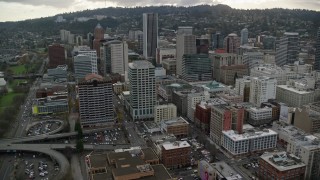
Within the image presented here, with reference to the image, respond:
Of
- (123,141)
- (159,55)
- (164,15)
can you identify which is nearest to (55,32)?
(164,15)

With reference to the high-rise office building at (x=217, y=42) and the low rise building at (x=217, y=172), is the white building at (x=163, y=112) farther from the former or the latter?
the high-rise office building at (x=217, y=42)

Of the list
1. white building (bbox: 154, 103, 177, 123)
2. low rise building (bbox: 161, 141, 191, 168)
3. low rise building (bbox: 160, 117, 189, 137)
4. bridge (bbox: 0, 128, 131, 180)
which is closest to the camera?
low rise building (bbox: 161, 141, 191, 168)

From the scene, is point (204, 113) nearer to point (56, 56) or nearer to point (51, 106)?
point (51, 106)

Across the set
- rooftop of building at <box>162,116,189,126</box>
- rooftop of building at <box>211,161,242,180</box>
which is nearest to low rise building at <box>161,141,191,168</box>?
rooftop of building at <box>211,161,242,180</box>

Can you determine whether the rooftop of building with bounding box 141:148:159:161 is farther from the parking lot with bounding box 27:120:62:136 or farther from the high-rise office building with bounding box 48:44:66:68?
the high-rise office building with bounding box 48:44:66:68

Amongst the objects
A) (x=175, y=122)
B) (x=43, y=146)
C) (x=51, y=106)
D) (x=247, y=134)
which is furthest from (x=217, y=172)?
(x=51, y=106)

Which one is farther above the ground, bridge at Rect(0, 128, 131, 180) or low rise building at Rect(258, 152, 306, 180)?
low rise building at Rect(258, 152, 306, 180)

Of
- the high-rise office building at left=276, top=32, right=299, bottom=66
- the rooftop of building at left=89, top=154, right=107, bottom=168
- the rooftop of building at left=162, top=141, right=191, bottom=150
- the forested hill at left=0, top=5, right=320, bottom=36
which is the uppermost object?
the forested hill at left=0, top=5, right=320, bottom=36
